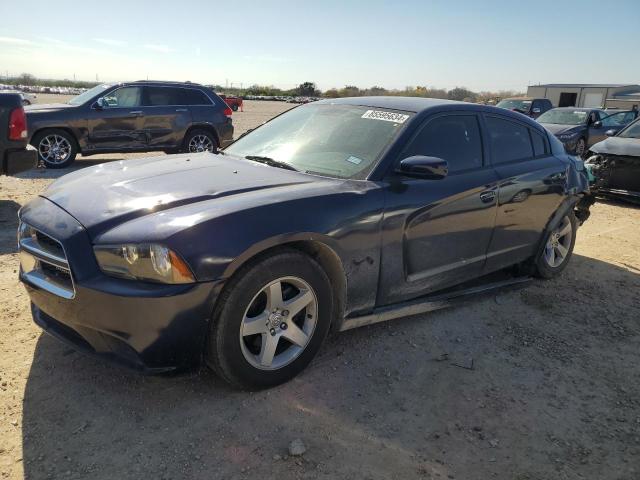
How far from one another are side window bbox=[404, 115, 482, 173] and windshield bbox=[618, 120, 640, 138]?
21.1 ft

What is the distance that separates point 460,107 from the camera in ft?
13.2

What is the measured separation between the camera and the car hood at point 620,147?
327 inches

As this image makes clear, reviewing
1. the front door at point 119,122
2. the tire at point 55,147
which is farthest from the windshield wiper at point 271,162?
the tire at point 55,147

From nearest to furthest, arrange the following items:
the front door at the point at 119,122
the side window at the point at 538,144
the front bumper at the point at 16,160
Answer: the side window at the point at 538,144 → the front bumper at the point at 16,160 → the front door at the point at 119,122

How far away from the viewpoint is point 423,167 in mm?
3256

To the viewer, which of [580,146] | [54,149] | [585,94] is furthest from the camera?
[585,94]

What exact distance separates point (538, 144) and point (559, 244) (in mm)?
1037

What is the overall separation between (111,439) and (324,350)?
4.61 ft

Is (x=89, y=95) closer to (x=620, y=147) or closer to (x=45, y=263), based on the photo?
(x=45, y=263)

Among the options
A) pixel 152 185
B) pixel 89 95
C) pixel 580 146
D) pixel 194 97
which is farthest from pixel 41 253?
pixel 580 146

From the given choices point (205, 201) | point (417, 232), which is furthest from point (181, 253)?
point (417, 232)

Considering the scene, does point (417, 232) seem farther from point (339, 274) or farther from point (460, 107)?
point (460, 107)

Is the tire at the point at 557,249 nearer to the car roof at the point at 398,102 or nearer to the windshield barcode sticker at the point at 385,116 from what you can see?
the car roof at the point at 398,102

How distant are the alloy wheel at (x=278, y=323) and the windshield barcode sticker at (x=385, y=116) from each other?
4.77ft
